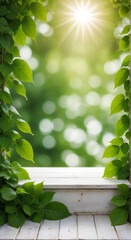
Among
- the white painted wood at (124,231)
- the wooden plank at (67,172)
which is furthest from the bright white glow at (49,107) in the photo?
the white painted wood at (124,231)

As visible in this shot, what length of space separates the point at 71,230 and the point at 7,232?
331 millimetres

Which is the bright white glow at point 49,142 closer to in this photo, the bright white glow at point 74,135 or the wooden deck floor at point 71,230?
the bright white glow at point 74,135

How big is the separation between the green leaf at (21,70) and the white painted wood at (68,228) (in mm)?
836

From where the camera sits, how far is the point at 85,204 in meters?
1.56

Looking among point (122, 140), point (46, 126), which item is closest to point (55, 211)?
point (122, 140)

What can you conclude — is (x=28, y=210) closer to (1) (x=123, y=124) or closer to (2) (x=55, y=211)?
(2) (x=55, y=211)

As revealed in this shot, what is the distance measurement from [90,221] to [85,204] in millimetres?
114

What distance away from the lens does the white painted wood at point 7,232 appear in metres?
1.29

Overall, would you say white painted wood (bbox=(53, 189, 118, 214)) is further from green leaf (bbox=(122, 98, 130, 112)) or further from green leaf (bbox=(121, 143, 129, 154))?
green leaf (bbox=(122, 98, 130, 112))

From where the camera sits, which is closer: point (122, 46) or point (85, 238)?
point (85, 238)

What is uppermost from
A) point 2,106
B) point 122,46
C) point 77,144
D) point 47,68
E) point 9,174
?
point 47,68

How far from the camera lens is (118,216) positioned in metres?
1.47

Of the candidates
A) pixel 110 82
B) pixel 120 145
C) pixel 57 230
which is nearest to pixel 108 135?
pixel 110 82

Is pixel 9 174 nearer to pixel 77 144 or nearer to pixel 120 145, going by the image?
pixel 120 145
